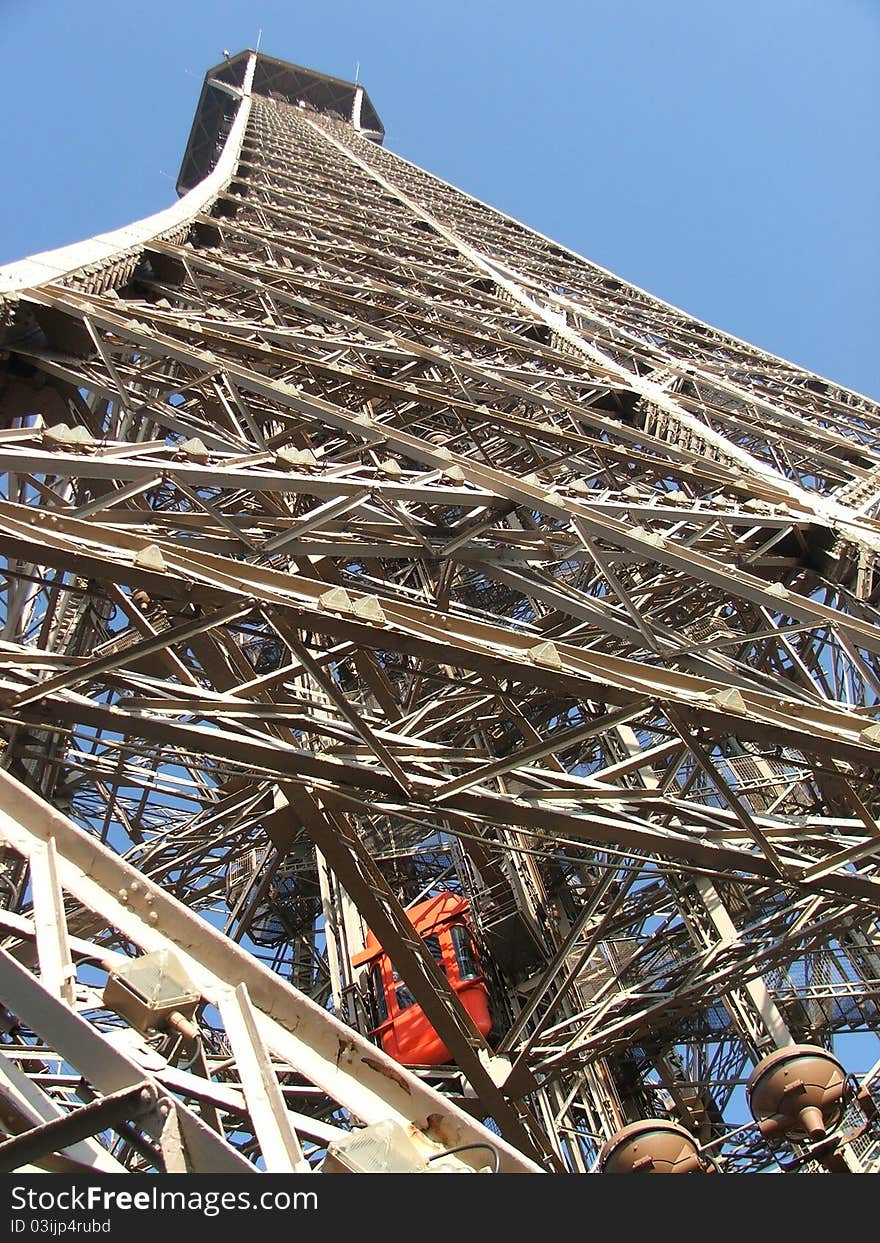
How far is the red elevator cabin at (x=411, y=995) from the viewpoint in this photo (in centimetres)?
968

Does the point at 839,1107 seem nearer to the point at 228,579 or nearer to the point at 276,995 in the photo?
the point at 276,995

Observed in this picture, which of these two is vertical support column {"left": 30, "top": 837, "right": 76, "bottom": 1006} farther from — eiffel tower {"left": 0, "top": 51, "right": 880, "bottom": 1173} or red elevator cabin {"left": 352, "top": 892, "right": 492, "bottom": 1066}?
red elevator cabin {"left": 352, "top": 892, "right": 492, "bottom": 1066}

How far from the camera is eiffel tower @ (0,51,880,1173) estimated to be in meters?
3.94

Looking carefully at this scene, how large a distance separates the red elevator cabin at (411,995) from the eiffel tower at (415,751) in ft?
0.19

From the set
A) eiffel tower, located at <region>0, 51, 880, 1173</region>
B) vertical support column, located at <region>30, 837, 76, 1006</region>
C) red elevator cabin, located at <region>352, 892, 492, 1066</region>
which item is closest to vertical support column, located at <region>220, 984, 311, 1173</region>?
eiffel tower, located at <region>0, 51, 880, 1173</region>

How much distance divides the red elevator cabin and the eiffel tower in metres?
0.06

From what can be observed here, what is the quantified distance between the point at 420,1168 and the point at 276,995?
3.00 ft

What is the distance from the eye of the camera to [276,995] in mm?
4031

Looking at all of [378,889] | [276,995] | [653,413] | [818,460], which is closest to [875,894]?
[378,889]

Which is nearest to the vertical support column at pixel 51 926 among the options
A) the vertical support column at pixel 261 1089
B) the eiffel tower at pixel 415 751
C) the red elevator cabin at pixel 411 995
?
the eiffel tower at pixel 415 751

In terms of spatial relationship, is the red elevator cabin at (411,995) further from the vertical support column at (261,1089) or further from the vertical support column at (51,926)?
the vertical support column at (261,1089)

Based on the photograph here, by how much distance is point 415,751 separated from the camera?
7.30 m

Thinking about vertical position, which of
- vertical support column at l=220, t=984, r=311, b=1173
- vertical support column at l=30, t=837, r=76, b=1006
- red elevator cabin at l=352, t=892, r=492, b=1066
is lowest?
vertical support column at l=220, t=984, r=311, b=1173

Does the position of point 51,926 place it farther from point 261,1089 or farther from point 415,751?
point 415,751
